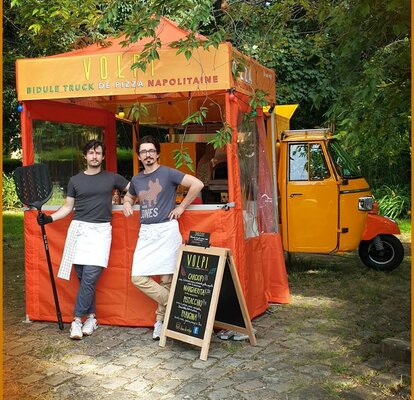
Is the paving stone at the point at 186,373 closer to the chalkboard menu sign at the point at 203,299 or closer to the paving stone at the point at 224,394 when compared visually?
the chalkboard menu sign at the point at 203,299

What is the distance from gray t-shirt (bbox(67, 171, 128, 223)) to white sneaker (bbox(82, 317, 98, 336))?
1029mm

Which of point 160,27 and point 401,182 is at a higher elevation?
point 160,27

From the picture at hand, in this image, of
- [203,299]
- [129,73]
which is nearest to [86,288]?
[203,299]

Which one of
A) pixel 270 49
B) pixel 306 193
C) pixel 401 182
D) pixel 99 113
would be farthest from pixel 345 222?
pixel 401 182

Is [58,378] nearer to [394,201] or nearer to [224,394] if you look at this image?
[224,394]

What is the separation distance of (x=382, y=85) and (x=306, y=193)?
3.02 metres

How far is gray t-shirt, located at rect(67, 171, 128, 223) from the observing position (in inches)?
226

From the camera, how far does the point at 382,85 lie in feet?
17.5

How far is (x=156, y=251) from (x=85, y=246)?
0.76 metres

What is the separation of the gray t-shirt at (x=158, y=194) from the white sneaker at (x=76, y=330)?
1203 millimetres

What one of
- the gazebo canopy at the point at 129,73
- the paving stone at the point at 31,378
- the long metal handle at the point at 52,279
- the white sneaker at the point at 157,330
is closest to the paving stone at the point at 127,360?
A: the white sneaker at the point at 157,330

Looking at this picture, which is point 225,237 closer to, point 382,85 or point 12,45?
point 382,85

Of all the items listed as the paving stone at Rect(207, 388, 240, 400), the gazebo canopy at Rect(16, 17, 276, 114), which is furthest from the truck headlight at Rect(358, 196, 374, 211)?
the paving stone at Rect(207, 388, 240, 400)

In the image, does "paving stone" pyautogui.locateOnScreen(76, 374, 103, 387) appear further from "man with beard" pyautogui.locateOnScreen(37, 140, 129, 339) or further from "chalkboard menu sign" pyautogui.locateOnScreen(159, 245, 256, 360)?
"man with beard" pyautogui.locateOnScreen(37, 140, 129, 339)
